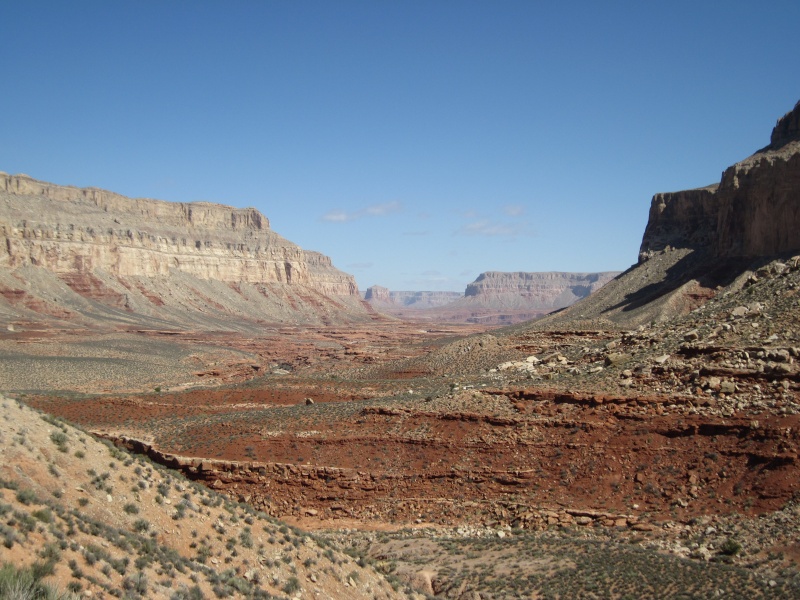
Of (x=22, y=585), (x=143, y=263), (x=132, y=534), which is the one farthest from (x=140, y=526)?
(x=143, y=263)

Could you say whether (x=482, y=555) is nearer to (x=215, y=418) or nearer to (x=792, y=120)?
(x=215, y=418)

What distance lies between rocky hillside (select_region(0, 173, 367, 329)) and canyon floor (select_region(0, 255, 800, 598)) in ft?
226

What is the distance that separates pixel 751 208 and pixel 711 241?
36.6 feet

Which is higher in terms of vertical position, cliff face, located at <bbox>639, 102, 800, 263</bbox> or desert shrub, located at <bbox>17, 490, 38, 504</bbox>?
cliff face, located at <bbox>639, 102, 800, 263</bbox>

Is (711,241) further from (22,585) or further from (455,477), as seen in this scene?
(22,585)

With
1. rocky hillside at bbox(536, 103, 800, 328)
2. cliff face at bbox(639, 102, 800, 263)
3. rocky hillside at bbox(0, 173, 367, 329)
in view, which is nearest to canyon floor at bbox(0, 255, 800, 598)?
rocky hillside at bbox(536, 103, 800, 328)

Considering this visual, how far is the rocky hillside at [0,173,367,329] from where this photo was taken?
9675cm

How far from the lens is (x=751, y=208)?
5138cm

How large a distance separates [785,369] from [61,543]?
60.5 feet

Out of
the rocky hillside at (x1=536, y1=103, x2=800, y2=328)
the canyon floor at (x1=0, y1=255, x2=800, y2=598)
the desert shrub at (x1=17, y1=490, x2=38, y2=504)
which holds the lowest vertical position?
the canyon floor at (x1=0, y1=255, x2=800, y2=598)

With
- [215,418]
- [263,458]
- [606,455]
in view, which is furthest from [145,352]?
[606,455]

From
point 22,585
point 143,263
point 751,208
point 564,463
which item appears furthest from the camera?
point 143,263

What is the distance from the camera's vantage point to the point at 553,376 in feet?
83.6

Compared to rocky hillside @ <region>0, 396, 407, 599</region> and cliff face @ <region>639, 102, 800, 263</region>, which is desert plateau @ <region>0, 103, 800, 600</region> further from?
cliff face @ <region>639, 102, 800, 263</region>
